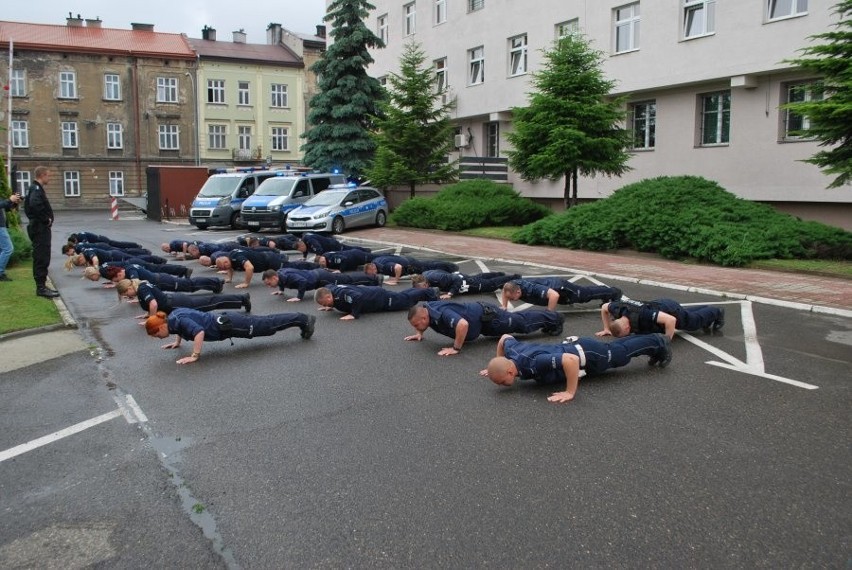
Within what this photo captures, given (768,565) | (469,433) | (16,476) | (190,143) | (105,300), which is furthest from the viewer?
(190,143)

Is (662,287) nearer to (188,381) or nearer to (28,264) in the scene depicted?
(188,381)

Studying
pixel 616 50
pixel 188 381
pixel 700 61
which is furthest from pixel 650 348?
pixel 616 50

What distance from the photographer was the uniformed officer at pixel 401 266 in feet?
42.3

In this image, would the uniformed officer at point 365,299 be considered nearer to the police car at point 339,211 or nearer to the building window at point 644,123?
the police car at point 339,211

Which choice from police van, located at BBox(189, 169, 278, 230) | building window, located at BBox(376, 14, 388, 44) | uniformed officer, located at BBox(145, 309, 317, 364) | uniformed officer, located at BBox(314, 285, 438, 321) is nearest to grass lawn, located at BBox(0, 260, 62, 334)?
uniformed officer, located at BBox(145, 309, 317, 364)

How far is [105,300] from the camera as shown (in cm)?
1244

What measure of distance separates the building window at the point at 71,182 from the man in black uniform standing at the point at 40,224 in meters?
49.0

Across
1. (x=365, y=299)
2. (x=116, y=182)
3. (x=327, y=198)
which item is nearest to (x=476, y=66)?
(x=327, y=198)

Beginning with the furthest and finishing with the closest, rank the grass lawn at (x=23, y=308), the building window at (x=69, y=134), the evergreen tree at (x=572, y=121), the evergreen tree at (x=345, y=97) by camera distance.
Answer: the building window at (x=69, y=134), the evergreen tree at (x=345, y=97), the evergreen tree at (x=572, y=121), the grass lawn at (x=23, y=308)

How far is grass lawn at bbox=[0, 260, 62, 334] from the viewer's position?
979cm

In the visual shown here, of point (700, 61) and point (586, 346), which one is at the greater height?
point (700, 61)

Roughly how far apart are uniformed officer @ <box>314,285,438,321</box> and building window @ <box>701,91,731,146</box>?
52.8 feet

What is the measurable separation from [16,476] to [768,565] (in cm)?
450

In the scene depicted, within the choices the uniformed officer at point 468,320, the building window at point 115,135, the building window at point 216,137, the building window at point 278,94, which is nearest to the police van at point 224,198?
the uniformed officer at point 468,320
